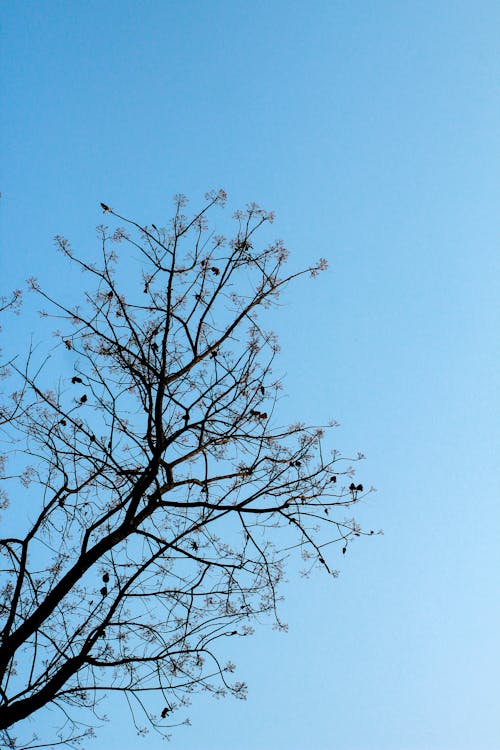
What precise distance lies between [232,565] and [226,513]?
0.49m

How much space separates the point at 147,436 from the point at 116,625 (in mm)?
1652

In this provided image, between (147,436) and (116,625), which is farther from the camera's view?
(147,436)

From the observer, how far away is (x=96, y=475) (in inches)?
280

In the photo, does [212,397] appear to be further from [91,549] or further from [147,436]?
[91,549]

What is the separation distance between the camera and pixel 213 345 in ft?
24.6

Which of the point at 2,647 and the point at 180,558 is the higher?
the point at 180,558

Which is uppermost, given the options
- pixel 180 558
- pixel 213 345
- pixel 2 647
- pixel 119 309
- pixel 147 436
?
pixel 119 309

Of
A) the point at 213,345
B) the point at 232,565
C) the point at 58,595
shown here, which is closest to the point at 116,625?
the point at 58,595

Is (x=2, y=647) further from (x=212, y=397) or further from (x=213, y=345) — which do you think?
(x=213, y=345)

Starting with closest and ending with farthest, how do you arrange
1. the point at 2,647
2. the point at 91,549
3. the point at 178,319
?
the point at 2,647, the point at 91,549, the point at 178,319

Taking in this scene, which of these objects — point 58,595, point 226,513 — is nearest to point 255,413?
point 226,513

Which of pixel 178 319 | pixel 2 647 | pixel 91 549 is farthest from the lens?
pixel 178 319

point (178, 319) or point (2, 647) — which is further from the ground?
point (178, 319)

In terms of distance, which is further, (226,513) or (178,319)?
(178,319)
